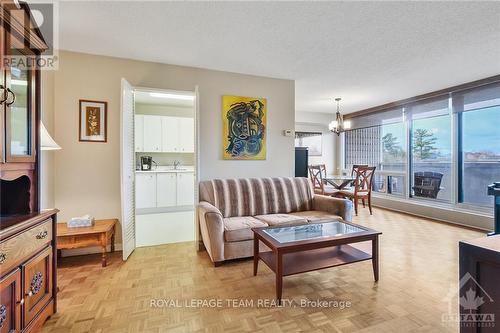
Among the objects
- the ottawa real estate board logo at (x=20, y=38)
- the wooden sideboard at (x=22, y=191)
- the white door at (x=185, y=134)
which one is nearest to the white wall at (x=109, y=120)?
the wooden sideboard at (x=22, y=191)

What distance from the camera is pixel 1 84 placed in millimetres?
1328

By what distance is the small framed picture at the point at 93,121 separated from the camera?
2.82 meters

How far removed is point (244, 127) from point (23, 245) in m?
2.74

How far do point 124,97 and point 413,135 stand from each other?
5.58 meters

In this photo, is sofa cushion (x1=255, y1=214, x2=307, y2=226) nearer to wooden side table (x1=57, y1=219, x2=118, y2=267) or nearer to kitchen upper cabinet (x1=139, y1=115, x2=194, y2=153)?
wooden side table (x1=57, y1=219, x2=118, y2=267)

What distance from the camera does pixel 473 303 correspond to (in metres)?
0.95

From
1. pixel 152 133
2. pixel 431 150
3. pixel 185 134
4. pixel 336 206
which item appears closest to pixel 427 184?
pixel 431 150

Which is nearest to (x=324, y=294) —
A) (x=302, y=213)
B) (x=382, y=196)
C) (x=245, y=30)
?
(x=302, y=213)

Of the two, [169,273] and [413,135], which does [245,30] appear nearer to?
[169,273]

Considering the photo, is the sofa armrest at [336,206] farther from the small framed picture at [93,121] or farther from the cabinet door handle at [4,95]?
the cabinet door handle at [4,95]

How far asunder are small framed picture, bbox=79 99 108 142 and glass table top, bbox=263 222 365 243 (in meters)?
2.35

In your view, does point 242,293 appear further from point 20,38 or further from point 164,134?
point 164,134

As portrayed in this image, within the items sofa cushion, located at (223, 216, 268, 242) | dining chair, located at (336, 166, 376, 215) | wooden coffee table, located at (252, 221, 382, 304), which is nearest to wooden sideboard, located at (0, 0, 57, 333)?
sofa cushion, located at (223, 216, 268, 242)

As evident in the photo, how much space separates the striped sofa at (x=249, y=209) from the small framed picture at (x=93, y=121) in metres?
1.41
